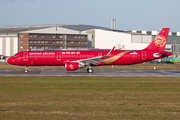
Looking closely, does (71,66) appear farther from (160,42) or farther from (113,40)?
(113,40)

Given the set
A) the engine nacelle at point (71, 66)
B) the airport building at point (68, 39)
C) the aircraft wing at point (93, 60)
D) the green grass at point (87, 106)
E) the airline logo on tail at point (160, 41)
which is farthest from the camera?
the airport building at point (68, 39)

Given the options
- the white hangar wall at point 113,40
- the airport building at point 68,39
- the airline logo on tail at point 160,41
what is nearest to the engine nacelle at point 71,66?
the airline logo on tail at point 160,41

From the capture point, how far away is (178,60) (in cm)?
8862

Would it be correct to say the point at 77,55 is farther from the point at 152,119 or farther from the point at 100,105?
the point at 152,119

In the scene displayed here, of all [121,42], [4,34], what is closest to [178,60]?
[121,42]

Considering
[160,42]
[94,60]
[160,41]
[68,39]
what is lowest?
[94,60]

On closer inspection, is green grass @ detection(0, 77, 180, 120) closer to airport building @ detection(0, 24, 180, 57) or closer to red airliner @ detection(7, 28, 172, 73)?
red airliner @ detection(7, 28, 172, 73)

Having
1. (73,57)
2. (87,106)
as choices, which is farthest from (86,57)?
(87,106)

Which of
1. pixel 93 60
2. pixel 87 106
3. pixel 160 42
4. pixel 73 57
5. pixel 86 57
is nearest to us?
pixel 87 106

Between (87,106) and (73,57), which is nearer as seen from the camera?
(87,106)

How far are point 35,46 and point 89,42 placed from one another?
31.5m

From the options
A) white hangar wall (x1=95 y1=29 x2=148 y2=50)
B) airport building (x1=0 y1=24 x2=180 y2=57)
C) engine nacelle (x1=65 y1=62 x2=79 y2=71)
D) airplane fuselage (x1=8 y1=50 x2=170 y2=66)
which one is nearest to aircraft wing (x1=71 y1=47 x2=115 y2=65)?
airplane fuselage (x1=8 y1=50 x2=170 y2=66)

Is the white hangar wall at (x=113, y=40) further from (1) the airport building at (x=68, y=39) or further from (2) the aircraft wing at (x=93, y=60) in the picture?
(2) the aircraft wing at (x=93, y=60)

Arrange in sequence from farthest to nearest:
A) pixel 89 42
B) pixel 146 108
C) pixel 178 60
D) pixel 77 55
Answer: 1. pixel 89 42
2. pixel 178 60
3. pixel 77 55
4. pixel 146 108
